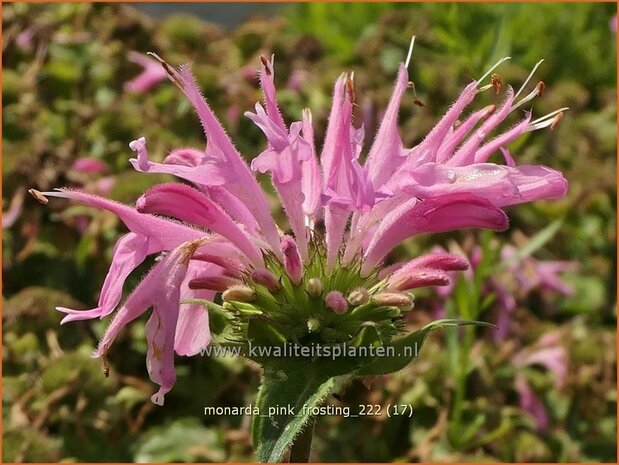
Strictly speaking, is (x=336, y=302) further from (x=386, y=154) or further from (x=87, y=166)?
(x=87, y=166)

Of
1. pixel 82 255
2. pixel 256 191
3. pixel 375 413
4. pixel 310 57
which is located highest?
pixel 310 57

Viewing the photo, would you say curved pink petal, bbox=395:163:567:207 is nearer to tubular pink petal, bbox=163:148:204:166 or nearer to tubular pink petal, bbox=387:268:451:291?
tubular pink petal, bbox=387:268:451:291

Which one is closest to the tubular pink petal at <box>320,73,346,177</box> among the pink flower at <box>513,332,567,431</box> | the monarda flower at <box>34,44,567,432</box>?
the monarda flower at <box>34,44,567,432</box>

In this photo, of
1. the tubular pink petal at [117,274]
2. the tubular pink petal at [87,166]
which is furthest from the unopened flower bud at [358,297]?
the tubular pink petal at [87,166]

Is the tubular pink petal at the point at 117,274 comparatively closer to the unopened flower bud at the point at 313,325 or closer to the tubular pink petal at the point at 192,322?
the tubular pink petal at the point at 192,322

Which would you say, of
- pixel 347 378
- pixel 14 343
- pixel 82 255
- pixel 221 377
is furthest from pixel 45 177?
pixel 347 378

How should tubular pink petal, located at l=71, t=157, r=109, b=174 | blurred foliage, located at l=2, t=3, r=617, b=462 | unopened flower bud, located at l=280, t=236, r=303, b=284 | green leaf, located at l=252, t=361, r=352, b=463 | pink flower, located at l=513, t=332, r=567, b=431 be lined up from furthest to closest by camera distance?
tubular pink petal, located at l=71, t=157, r=109, b=174 < pink flower, located at l=513, t=332, r=567, b=431 < blurred foliage, located at l=2, t=3, r=617, b=462 < unopened flower bud, located at l=280, t=236, r=303, b=284 < green leaf, located at l=252, t=361, r=352, b=463

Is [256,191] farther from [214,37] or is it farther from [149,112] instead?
[214,37]
